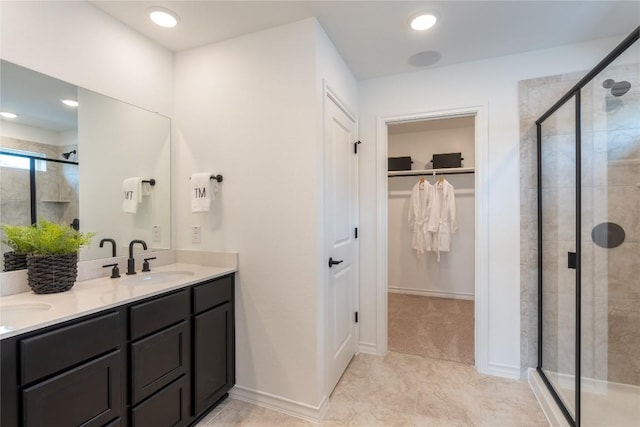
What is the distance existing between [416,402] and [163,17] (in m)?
3.04

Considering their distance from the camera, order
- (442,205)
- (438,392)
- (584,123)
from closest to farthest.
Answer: (584,123)
(438,392)
(442,205)

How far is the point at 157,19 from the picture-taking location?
1.87 meters

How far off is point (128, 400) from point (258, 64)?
6.76 ft

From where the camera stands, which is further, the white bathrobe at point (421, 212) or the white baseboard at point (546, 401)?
the white bathrobe at point (421, 212)

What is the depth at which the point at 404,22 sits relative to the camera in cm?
191

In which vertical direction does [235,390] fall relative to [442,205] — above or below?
below

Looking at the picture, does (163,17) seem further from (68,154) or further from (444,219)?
(444,219)

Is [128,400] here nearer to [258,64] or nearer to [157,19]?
[258,64]

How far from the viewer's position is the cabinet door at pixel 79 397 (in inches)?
41.0

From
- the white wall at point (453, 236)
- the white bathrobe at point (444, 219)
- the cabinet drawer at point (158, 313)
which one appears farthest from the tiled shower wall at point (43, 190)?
the white wall at point (453, 236)

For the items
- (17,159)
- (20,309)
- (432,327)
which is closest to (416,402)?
(432,327)

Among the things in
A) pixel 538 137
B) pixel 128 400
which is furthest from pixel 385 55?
pixel 128 400

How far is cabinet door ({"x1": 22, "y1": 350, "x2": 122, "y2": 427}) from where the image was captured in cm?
104

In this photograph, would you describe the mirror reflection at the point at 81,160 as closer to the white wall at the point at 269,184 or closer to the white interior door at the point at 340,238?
the white wall at the point at 269,184
